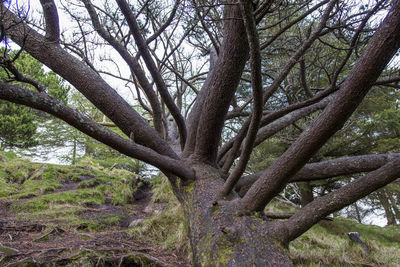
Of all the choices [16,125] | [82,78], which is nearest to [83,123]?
[82,78]

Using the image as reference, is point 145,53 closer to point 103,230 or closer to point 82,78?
point 82,78

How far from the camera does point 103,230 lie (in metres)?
3.11

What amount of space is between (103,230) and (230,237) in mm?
2528

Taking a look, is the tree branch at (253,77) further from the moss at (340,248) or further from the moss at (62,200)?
the moss at (62,200)

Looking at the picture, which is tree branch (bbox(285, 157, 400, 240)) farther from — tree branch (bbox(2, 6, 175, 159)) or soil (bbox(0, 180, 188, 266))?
tree branch (bbox(2, 6, 175, 159))

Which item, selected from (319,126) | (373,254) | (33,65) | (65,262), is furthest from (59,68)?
(33,65)

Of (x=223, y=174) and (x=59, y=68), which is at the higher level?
(x=59, y=68)

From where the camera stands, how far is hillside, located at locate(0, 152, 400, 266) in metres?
2.01

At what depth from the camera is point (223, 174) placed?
7.62 ft

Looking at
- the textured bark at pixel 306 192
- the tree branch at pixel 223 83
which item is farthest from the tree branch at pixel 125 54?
the textured bark at pixel 306 192

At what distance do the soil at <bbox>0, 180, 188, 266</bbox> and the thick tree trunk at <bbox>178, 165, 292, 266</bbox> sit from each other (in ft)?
2.60

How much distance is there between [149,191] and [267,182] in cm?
511

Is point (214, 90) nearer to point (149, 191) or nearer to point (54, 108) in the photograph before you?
point (54, 108)

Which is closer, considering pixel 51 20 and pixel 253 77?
pixel 253 77
